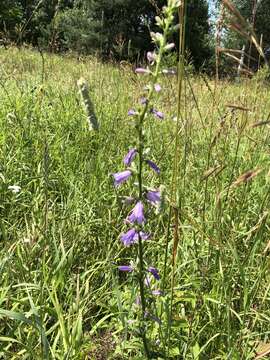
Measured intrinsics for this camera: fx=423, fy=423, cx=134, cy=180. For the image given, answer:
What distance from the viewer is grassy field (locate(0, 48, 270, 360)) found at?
1673mm

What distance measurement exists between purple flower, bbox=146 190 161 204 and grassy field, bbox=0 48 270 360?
7.3 inches

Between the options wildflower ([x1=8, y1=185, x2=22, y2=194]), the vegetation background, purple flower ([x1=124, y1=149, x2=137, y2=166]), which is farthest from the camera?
wildflower ([x1=8, y1=185, x2=22, y2=194])

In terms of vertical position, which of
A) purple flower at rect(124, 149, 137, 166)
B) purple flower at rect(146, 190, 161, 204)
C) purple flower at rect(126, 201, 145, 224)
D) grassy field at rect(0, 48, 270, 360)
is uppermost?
purple flower at rect(124, 149, 137, 166)

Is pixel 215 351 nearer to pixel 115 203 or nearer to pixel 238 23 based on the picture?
pixel 115 203

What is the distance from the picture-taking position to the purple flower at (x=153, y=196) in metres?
1.33

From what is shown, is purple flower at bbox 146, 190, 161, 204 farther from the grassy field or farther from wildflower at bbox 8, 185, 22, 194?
wildflower at bbox 8, 185, 22, 194

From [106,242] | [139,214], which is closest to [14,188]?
[106,242]

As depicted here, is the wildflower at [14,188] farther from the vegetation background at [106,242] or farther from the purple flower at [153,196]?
the purple flower at [153,196]

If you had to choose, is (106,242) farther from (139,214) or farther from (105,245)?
(139,214)

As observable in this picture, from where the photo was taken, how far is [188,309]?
2.00 meters

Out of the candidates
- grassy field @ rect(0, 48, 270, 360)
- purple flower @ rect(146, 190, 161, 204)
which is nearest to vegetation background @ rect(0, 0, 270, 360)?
grassy field @ rect(0, 48, 270, 360)

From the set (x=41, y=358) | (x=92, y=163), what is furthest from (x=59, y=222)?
(x=41, y=358)

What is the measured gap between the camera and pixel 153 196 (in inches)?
53.0

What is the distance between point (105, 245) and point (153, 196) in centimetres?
116
